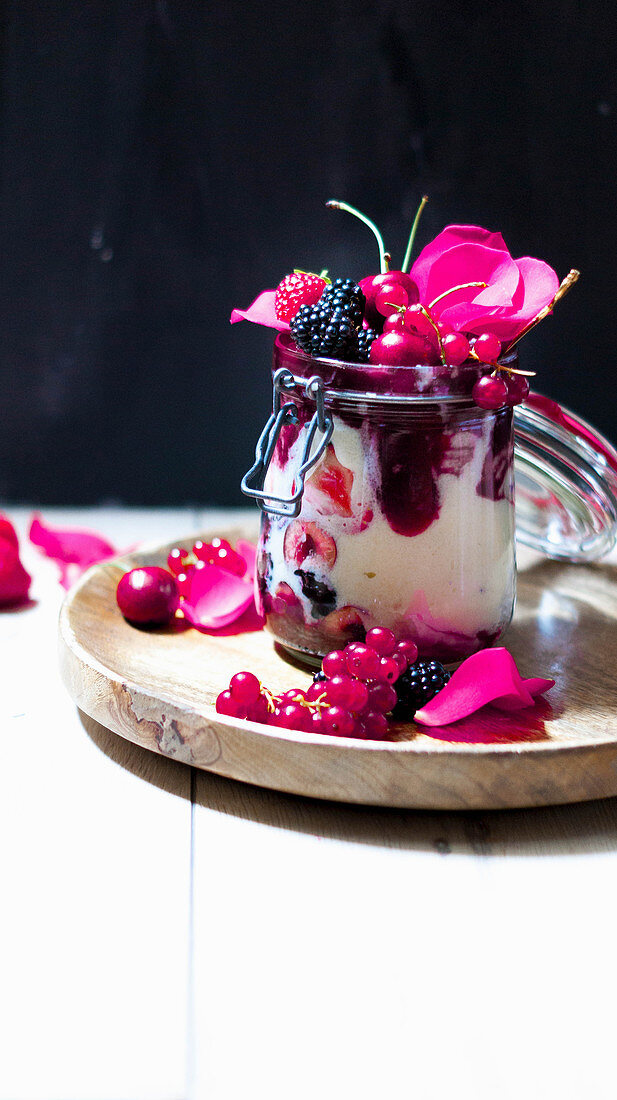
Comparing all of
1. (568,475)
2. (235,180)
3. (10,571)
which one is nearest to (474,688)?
(568,475)

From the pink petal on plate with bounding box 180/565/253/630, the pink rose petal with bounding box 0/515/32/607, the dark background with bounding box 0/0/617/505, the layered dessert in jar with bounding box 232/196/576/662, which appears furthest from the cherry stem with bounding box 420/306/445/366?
the dark background with bounding box 0/0/617/505

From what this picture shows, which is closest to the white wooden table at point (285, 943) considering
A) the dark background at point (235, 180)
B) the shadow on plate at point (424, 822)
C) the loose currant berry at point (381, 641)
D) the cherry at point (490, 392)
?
the shadow on plate at point (424, 822)

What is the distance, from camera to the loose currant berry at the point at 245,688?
64 cm

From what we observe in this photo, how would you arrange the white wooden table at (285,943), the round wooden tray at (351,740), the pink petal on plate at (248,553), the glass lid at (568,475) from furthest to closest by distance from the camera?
1. the pink petal on plate at (248,553)
2. the glass lid at (568,475)
3. the round wooden tray at (351,740)
4. the white wooden table at (285,943)

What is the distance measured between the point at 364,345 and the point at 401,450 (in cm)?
7

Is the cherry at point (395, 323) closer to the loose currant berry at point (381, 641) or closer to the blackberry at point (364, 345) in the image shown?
the blackberry at point (364, 345)

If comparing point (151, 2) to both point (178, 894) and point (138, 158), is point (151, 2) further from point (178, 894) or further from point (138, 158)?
point (178, 894)

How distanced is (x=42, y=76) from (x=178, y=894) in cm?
96

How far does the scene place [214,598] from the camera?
84cm

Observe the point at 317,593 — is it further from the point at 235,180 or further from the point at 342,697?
the point at 235,180

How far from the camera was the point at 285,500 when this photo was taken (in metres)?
0.67

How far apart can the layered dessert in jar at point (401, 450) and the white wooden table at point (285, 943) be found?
0.46ft

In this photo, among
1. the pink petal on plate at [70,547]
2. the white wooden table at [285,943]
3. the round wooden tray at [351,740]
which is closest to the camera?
the white wooden table at [285,943]

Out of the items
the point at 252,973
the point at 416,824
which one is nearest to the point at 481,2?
the point at 416,824
